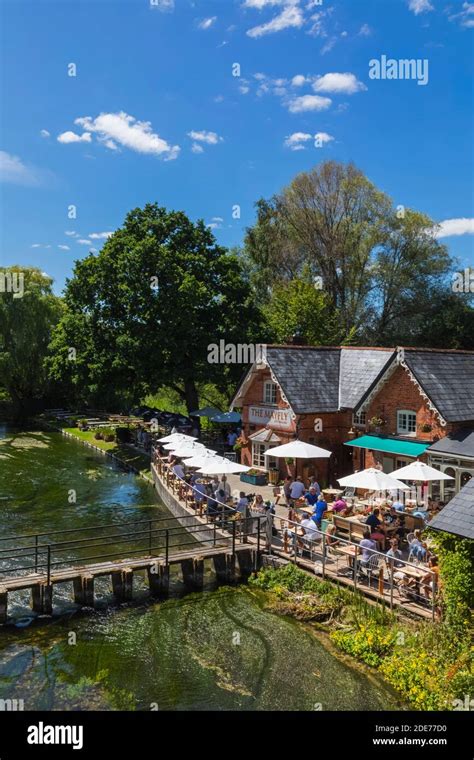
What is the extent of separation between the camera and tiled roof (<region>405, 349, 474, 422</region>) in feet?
75.3

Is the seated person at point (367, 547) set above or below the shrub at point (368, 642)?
above

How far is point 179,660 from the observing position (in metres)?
13.9

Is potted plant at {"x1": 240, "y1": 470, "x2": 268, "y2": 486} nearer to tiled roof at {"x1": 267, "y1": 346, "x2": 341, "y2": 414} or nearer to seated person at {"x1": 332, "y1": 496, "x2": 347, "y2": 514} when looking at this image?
tiled roof at {"x1": 267, "y1": 346, "x2": 341, "y2": 414}

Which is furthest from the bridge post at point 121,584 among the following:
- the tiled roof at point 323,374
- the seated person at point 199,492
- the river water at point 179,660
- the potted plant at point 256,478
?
the tiled roof at point 323,374

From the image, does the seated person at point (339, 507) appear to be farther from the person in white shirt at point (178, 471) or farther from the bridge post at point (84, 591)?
the person in white shirt at point (178, 471)

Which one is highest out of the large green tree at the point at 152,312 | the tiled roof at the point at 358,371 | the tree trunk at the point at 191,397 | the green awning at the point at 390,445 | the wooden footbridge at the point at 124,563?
the large green tree at the point at 152,312

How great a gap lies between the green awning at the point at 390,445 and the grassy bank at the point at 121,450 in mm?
13859

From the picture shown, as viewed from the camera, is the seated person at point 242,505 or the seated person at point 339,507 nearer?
the seated person at point 339,507

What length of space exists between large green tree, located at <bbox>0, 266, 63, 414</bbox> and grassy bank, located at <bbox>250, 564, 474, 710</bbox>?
41.7 meters

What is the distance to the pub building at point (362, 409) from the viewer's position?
2294cm

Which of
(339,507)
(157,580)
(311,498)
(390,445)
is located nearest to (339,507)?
(339,507)

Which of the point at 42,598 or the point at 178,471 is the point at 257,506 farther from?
the point at 42,598

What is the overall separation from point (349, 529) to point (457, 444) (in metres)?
6.42
